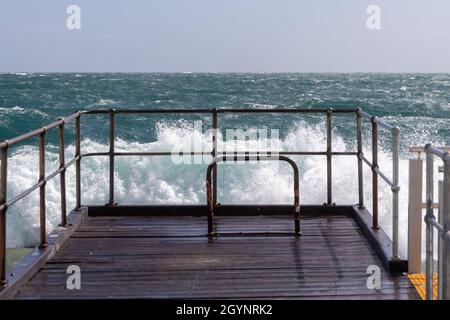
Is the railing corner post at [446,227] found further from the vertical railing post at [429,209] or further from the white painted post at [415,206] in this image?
the white painted post at [415,206]

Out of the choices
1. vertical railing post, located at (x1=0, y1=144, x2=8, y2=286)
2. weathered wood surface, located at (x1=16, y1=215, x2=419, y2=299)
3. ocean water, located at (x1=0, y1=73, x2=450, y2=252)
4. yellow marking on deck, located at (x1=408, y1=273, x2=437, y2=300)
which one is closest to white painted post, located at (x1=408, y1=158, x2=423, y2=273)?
yellow marking on deck, located at (x1=408, y1=273, x2=437, y2=300)

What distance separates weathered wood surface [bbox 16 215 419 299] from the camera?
462 cm

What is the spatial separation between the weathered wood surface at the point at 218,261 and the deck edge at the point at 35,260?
0.05 metres

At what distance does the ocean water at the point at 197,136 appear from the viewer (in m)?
15.5

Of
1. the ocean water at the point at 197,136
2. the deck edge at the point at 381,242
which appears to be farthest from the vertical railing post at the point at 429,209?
the ocean water at the point at 197,136

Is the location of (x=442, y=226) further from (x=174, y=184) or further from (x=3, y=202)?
(x=174, y=184)

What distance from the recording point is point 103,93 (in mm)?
43219

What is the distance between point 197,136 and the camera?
22078 mm

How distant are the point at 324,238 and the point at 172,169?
11.7 meters

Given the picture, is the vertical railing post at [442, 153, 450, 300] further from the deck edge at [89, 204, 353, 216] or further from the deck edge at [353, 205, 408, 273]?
the deck edge at [89, 204, 353, 216]

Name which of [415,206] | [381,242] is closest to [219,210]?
[381,242]

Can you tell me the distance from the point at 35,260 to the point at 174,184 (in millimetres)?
11830
